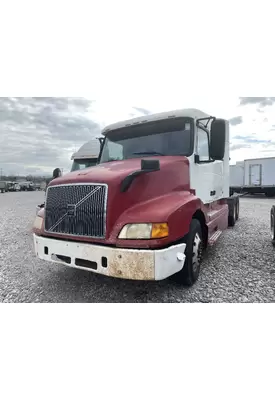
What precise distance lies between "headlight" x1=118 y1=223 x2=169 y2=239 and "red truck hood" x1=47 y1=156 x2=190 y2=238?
0.16 meters

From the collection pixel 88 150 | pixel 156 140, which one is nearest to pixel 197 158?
pixel 156 140

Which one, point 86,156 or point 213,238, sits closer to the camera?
point 213,238

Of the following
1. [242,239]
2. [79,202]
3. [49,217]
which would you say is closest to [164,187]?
[79,202]

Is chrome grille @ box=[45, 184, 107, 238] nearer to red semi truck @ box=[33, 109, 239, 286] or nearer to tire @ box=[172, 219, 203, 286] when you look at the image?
red semi truck @ box=[33, 109, 239, 286]

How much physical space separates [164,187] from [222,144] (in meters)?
1.19

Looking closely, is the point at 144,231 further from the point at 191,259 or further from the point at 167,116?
the point at 167,116

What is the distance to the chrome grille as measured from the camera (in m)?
2.46

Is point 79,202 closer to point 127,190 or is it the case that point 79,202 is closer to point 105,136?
point 127,190

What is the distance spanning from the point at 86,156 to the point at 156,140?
4.76 m

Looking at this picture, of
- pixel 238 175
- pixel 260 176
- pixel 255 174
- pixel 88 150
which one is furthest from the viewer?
pixel 238 175

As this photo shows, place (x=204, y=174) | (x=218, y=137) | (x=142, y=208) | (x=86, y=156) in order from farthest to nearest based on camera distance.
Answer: (x=86, y=156)
(x=204, y=174)
(x=218, y=137)
(x=142, y=208)

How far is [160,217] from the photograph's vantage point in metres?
2.33

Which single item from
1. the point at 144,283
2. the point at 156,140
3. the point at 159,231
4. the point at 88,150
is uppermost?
the point at 88,150

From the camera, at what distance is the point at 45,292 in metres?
3.00
